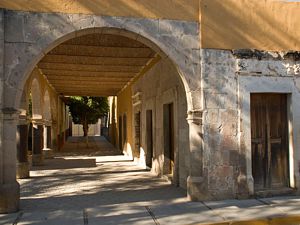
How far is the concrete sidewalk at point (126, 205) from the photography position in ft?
14.6

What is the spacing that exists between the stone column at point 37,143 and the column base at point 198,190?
259 inches

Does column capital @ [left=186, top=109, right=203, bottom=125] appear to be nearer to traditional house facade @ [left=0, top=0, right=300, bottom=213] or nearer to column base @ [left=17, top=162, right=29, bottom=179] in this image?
traditional house facade @ [left=0, top=0, right=300, bottom=213]

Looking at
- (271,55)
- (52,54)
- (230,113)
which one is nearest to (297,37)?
(271,55)

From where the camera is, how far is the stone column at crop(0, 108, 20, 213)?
15.6ft

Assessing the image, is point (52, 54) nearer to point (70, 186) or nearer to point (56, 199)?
point (70, 186)

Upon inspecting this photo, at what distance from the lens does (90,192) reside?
6316 millimetres

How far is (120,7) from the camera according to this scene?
5.33 m

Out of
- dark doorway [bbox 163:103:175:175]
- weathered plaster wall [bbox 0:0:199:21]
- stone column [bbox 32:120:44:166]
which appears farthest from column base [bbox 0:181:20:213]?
stone column [bbox 32:120:44:166]

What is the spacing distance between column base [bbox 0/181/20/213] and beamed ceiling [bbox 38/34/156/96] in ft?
11.3

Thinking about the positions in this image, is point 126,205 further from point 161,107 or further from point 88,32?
point 161,107

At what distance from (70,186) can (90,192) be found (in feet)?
2.91

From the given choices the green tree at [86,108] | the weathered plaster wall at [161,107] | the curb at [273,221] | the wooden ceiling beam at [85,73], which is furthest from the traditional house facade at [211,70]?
the green tree at [86,108]

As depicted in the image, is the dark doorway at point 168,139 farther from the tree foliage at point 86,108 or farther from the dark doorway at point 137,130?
the tree foliage at point 86,108

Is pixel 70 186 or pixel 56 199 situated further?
pixel 70 186
